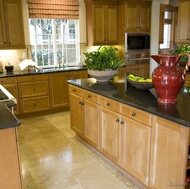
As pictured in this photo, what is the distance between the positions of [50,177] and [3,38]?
3058 millimetres

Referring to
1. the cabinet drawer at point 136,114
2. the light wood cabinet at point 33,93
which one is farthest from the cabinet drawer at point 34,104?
the cabinet drawer at point 136,114

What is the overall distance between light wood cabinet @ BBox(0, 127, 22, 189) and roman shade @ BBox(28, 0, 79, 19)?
12.6ft

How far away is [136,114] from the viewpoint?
2252mm

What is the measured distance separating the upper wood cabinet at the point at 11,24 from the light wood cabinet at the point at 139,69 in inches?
104

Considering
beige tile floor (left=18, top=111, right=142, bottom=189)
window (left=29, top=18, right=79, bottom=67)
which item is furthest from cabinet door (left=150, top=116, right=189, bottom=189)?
window (left=29, top=18, right=79, bottom=67)

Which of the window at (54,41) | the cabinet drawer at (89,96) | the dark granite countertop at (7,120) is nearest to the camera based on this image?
the dark granite countertop at (7,120)

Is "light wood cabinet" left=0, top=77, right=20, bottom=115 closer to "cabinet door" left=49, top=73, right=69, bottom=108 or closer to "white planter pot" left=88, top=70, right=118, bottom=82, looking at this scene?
"cabinet door" left=49, top=73, right=69, bottom=108

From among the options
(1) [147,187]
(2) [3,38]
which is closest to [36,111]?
(2) [3,38]

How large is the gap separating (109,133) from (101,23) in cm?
347

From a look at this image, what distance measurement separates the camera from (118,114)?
2.53 metres

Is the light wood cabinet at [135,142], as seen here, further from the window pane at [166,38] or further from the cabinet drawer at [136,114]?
the window pane at [166,38]

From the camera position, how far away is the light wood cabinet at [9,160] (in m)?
1.70

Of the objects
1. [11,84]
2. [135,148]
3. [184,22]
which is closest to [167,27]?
[184,22]

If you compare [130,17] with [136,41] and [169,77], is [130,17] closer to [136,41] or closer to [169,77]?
[136,41]
